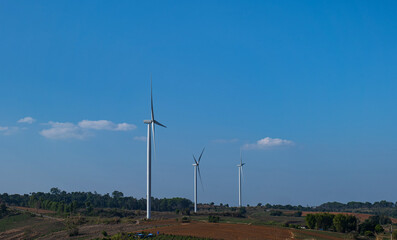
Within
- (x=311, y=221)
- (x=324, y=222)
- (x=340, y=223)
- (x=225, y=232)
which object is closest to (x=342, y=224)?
(x=340, y=223)

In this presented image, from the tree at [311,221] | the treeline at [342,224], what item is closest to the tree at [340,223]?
the treeline at [342,224]

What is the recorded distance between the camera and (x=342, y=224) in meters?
112

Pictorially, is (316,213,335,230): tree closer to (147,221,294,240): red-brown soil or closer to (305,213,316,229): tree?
(305,213,316,229): tree

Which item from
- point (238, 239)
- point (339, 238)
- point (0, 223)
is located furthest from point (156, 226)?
point (0, 223)

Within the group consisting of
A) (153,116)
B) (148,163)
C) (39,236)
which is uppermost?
(153,116)

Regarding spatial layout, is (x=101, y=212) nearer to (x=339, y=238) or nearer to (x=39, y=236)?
(x=39, y=236)

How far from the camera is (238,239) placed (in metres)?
84.4

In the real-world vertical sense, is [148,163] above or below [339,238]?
above

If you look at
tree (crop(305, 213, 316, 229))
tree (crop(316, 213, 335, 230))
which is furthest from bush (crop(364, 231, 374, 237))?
tree (crop(305, 213, 316, 229))

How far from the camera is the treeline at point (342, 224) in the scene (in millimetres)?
107631

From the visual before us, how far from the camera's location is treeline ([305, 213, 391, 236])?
353ft

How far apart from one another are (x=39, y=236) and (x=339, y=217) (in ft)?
260

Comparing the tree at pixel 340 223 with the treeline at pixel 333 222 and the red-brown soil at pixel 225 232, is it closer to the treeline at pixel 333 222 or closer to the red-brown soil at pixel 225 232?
the treeline at pixel 333 222

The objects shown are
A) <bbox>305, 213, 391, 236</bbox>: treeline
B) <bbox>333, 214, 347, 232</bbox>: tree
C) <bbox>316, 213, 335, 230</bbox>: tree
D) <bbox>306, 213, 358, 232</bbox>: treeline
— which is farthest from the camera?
<bbox>316, 213, 335, 230</bbox>: tree
